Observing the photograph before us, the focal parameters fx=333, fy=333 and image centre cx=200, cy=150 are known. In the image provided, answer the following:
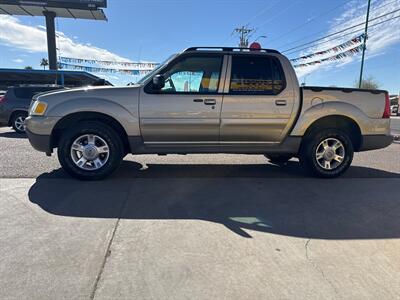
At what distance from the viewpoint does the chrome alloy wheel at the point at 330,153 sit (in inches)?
217

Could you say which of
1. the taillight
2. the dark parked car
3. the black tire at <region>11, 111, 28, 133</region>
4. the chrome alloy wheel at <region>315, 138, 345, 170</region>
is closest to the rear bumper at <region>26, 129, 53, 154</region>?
the chrome alloy wheel at <region>315, 138, 345, 170</region>

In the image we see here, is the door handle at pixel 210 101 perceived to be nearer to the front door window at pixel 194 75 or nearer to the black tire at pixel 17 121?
the front door window at pixel 194 75

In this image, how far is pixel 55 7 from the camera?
45656mm

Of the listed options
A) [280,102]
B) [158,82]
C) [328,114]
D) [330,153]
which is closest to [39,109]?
[158,82]

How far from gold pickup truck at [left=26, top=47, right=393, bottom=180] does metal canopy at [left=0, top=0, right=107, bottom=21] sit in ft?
153

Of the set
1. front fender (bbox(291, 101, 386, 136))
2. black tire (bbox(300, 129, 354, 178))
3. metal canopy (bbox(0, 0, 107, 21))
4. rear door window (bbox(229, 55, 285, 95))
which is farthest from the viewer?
metal canopy (bbox(0, 0, 107, 21))

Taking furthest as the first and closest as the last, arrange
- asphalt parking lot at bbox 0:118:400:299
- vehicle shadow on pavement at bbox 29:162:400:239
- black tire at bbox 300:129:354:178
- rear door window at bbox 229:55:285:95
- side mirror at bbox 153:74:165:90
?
1. black tire at bbox 300:129:354:178
2. rear door window at bbox 229:55:285:95
3. side mirror at bbox 153:74:165:90
4. vehicle shadow on pavement at bbox 29:162:400:239
5. asphalt parking lot at bbox 0:118:400:299

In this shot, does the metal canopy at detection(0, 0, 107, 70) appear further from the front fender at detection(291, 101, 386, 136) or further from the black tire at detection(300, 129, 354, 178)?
the black tire at detection(300, 129, 354, 178)

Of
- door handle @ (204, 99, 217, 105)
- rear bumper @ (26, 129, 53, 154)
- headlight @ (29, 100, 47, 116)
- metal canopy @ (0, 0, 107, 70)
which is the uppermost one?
metal canopy @ (0, 0, 107, 70)

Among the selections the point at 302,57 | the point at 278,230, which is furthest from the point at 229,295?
the point at 302,57

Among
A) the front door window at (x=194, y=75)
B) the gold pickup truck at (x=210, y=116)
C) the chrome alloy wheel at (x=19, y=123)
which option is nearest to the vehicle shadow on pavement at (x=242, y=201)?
the gold pickup truck at (x=210, y=116)

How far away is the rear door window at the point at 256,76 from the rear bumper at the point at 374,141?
5.67ft

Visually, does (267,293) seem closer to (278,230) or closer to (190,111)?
(278,230)

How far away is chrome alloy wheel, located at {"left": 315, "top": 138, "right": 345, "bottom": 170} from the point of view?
552 centimetres
